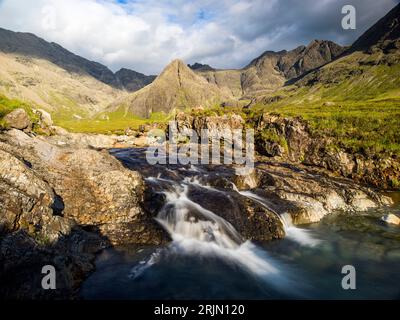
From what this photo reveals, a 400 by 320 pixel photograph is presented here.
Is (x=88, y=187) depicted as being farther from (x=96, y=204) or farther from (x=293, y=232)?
(x=293, y=232)

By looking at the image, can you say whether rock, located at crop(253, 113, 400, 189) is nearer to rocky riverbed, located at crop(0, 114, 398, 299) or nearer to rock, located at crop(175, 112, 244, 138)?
rock, located at crop(175, 112, 244, 138)

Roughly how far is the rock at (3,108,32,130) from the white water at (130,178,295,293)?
102 feet

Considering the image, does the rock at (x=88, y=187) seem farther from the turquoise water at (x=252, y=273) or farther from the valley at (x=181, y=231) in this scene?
the turquoise water at (x=252, y=273)

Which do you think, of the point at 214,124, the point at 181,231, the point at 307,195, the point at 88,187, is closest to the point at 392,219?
the point at 307,195

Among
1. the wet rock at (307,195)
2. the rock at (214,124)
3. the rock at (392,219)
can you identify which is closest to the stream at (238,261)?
the rock at (392,219)

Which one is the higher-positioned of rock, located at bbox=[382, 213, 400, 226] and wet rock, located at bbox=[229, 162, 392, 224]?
wet rock, located at bbox=[229, 162, 392, 224]

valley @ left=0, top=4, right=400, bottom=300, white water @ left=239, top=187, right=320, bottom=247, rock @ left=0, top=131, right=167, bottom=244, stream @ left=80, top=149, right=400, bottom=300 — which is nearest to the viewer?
valley @ left=0, top=4, right=400, bottom=300

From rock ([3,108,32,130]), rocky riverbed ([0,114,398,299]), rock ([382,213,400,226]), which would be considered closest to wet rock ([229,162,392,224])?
rocky riverbed ([0,114,398,299])

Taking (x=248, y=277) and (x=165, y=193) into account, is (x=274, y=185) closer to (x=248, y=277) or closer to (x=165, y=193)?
(x=165, y=193)

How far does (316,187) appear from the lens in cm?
3419

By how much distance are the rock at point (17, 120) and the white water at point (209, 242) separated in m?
31.2

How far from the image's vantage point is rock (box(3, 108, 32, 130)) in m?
41.9

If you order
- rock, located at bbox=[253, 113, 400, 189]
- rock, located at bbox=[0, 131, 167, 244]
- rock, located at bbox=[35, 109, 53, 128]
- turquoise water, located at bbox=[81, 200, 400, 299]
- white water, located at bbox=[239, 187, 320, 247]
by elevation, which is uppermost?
→ rock, located at bbox=[35, 109, 53, 128]
